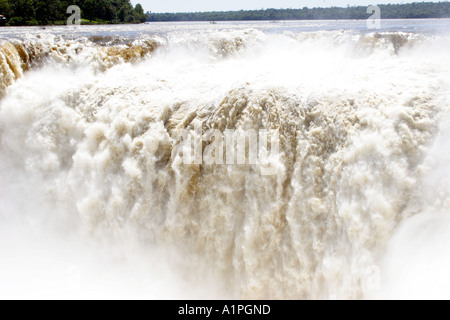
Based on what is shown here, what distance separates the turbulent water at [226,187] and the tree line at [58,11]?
80.4 ft

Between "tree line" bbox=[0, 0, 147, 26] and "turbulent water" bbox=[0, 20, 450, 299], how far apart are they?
24494 mm

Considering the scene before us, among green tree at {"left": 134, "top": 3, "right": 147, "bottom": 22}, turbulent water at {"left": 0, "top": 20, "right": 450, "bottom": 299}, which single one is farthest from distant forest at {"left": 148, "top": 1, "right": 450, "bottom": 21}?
turbulent water at {"left": 0, "top": 20, "right": 450, "bottom": 299}

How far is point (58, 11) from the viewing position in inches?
1179

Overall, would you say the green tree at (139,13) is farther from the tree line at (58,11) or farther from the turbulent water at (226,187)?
the turbulent water at (226,187)

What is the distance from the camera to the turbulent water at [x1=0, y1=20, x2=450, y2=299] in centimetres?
434

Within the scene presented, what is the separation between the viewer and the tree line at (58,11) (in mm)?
28078

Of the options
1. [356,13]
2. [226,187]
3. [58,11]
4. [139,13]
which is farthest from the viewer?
[139,13]

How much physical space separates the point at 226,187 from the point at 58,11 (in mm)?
30098

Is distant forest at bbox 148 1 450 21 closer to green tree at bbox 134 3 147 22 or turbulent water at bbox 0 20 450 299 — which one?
green tree at bbox 134 3 147 22

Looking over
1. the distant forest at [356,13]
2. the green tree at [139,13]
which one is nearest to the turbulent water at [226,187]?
the distant forest at [356,13]

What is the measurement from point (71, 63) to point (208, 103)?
3.95m

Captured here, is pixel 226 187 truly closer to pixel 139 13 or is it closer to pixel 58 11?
pixel 58 11

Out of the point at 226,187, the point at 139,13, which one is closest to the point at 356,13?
the point at 139,13
